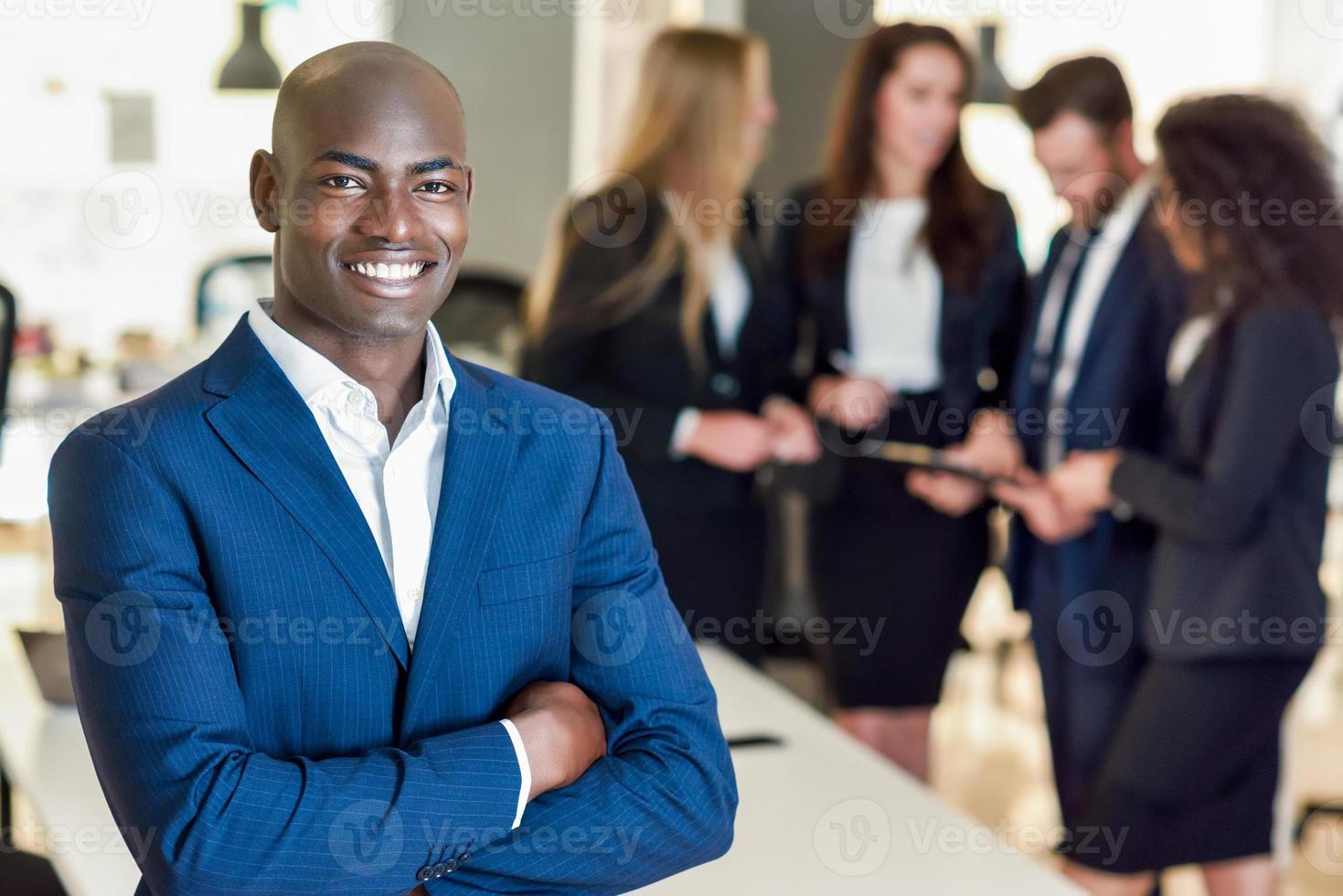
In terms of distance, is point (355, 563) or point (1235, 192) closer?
point (355, 563)

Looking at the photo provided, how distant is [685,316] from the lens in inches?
114

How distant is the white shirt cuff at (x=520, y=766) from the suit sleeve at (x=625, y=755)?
0.02 meters

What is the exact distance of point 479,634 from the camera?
1276mm

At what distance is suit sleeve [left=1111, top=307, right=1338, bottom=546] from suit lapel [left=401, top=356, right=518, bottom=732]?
4.79 feet

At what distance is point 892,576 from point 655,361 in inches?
26.8

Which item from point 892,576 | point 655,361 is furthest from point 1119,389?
point 655,361

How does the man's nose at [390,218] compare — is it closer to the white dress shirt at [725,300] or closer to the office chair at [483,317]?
the white dress shirt at [725,300]

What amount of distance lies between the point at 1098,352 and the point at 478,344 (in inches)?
90.7

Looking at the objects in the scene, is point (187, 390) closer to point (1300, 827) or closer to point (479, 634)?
point (479, 634)

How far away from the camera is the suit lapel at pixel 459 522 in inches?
48.7

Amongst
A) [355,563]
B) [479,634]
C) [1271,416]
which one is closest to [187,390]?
[355,563]
